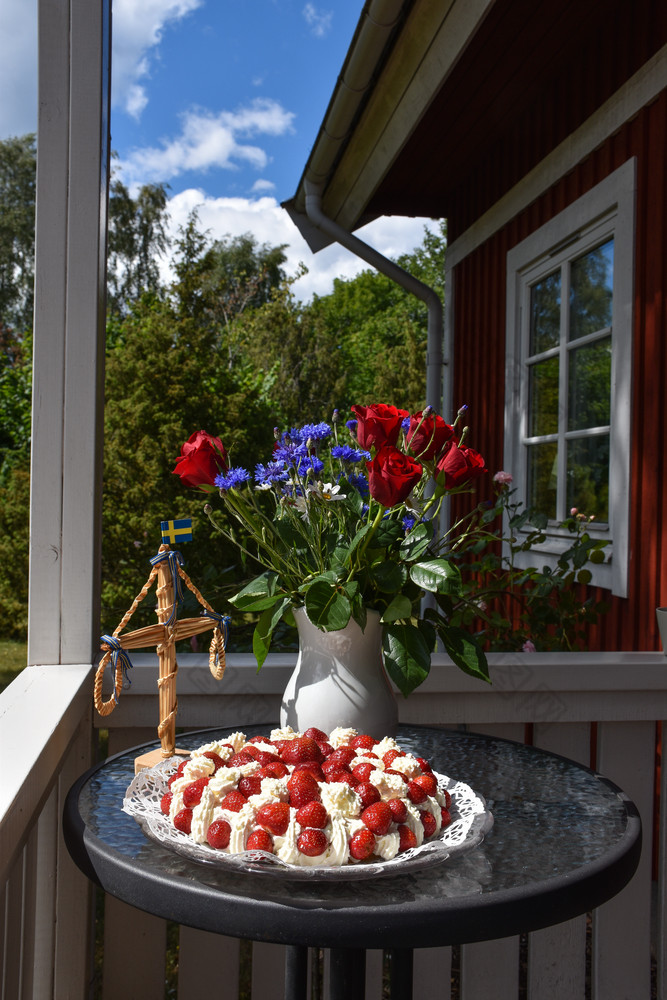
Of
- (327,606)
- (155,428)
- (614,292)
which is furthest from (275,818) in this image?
(155,428)

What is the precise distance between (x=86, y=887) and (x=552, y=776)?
65 cm

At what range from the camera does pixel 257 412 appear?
5.18 m

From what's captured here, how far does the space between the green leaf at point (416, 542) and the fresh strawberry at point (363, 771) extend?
300mm

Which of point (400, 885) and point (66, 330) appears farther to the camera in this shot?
point (66, 330)

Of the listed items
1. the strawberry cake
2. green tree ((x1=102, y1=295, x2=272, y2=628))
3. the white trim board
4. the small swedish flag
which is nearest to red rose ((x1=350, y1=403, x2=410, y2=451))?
the small swedish flag

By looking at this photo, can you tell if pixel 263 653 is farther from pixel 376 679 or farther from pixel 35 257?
pixel 35 257

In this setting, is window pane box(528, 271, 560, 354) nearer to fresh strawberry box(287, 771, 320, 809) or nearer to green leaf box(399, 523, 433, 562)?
green leaf box(399, 523, 433, 562)

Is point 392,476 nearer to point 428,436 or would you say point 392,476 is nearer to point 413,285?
point 428,436

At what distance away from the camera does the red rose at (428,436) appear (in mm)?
945

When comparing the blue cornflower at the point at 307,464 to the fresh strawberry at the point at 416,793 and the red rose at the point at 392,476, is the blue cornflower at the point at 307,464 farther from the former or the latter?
the fresh strawberry at the point at 416,793

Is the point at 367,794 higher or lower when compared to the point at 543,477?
lower

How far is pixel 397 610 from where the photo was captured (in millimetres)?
944

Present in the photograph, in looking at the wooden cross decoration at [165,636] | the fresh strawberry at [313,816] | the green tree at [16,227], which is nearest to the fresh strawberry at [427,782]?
the fresh strawberry at [313,816]

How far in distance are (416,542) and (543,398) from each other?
2.06m
